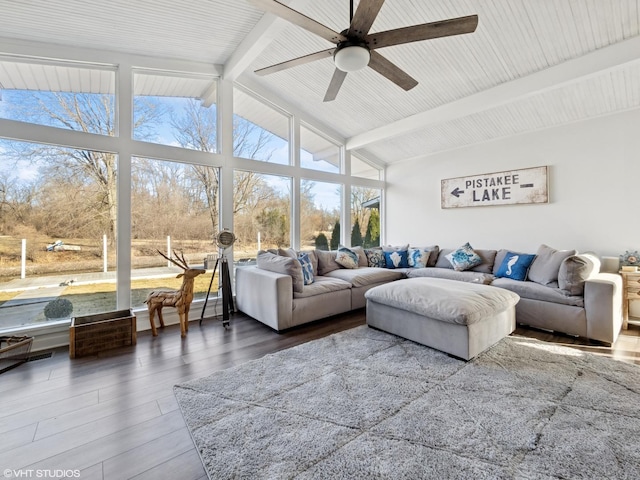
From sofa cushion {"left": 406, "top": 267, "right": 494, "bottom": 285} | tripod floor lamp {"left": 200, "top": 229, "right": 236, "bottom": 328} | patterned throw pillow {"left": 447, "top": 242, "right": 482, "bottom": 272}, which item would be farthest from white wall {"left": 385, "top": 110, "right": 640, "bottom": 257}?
tripod floor lamp {"left": 200, "top": 229, "right": 236, "bottom": 328}

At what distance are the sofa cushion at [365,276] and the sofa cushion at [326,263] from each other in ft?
0.37

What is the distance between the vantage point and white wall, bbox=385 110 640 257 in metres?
3.78

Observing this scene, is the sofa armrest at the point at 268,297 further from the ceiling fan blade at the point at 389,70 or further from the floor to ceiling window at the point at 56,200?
the ceiling fan blade at the point at 389,70

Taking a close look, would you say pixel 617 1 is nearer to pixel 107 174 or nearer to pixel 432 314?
pixel 432 314

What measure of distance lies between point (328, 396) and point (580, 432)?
1.47 m

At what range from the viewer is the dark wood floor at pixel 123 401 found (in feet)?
4.92

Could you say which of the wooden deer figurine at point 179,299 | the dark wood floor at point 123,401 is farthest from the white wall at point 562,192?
the wooden deer figurine at point 179,299

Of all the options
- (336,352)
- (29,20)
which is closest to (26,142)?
(29,20)

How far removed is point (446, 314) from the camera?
259 cm

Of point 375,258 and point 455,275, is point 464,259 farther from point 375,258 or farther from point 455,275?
point 375,258

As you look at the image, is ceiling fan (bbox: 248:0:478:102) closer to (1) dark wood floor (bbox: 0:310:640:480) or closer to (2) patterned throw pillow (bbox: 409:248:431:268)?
(1) dark wood floor (bbox: 0:310:640:480)

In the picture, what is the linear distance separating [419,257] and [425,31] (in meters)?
3.77

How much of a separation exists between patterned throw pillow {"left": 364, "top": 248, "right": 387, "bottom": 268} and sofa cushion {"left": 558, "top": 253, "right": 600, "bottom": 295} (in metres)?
2.62

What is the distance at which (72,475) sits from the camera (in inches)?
55.8
